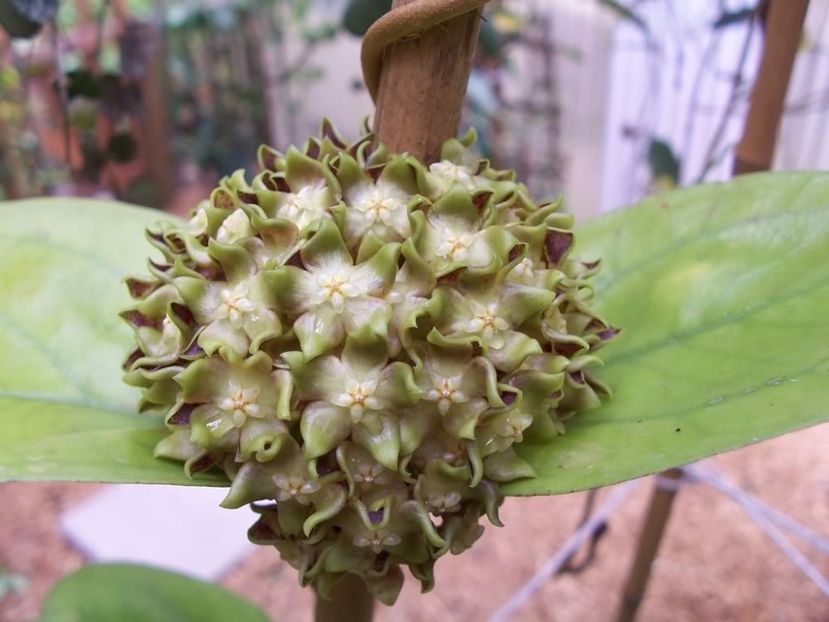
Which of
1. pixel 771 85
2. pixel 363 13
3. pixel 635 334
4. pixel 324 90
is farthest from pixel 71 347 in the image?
pixel 324 90

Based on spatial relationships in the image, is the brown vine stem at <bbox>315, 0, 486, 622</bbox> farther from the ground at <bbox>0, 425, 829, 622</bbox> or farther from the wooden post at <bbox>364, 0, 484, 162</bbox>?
the ground at <bbox>0, 425, 829, 622</bbox>

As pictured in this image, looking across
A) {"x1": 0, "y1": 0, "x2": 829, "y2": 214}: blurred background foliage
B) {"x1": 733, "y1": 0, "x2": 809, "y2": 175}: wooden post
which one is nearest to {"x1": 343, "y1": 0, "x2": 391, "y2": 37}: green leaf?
{"x1": 0, "y1": 0, "x2": 829, "y2": 214}: blurred background foliage

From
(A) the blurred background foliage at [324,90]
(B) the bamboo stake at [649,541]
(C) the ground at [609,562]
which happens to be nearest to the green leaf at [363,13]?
(A) the blurred background foliage at [324,90]

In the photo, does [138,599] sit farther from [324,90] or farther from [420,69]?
[324,90]

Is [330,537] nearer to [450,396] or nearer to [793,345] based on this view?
[450,396]

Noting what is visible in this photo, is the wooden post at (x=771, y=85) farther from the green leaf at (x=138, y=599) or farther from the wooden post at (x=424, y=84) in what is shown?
the green leaf at (x=138, y=599)
